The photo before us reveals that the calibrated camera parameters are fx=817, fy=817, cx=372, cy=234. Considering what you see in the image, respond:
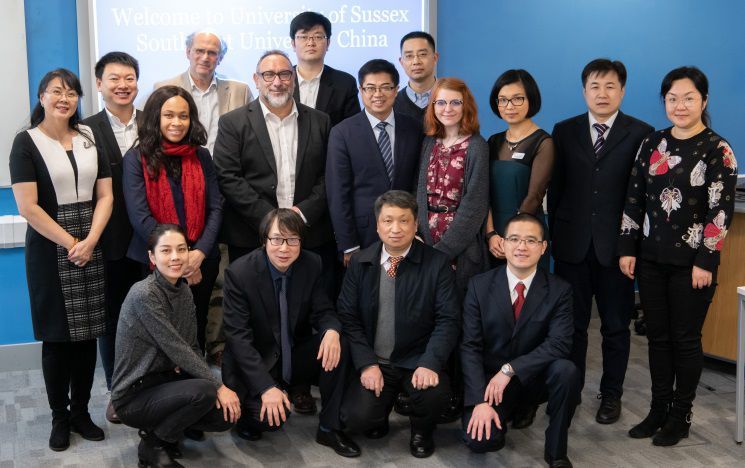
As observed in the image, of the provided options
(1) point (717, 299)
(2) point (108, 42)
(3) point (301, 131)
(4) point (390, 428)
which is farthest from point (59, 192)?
(1) point (717, 299)

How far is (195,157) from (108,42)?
4.05ft

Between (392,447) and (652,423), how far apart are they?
1073mm

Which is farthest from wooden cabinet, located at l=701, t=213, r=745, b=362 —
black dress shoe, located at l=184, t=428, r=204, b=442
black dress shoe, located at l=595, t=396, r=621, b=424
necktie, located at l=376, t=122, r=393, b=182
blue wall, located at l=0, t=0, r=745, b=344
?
black dress shoe, located at l=184, t=428, r=204, b=442

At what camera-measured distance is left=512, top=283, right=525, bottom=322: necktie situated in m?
3.18

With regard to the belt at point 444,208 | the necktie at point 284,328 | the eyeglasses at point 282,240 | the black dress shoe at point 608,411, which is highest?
the belt at point 444,208

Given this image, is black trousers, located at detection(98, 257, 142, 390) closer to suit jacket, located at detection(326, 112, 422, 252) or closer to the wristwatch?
suit jacket, located at detection(326, 112, 422, 252)

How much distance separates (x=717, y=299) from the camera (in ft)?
13.7

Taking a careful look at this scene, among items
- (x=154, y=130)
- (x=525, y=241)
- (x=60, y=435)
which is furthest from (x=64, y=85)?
(x=525, y=241)

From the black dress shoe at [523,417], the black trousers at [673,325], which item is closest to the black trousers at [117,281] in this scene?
the black dress shoe at [523,417]

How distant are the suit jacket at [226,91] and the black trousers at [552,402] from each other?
180cm

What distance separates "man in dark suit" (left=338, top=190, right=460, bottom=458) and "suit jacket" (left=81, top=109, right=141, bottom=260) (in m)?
0.94

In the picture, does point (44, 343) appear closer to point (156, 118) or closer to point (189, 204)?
point (189, 204)

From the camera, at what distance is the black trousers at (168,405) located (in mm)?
2939

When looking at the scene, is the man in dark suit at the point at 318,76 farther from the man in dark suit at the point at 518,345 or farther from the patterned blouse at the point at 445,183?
the man in dark suit at the point at 518,345
